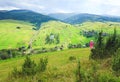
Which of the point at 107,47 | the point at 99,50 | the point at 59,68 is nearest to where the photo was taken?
the point at 59,68

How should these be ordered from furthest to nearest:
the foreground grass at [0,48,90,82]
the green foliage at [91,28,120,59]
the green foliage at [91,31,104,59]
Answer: the green foliage at [91,31,104,59] < the green foliage at [91,28,120,59] < the foreground grass at [0,48,90,82]

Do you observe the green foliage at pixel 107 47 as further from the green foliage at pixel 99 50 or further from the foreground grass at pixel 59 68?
the foreground grass at pixel 59 68

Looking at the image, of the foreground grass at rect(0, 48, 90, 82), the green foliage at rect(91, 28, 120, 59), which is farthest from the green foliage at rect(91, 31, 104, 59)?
the foreground grass at rect(0, 48, 90, 82)

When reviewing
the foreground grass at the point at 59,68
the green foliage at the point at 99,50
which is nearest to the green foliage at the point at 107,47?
the green foliage at the point at 99,50

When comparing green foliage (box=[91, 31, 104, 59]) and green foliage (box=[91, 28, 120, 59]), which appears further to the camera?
green foliage (box=[91, 31, 104, 59])

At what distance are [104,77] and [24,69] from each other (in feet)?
66.1

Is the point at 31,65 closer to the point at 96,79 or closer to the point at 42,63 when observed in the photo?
the point at 42,63

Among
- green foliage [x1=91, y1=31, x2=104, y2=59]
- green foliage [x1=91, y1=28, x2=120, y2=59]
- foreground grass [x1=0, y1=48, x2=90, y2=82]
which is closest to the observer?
foreground grass [x1=0, y1=48, x2=90, y2=82]

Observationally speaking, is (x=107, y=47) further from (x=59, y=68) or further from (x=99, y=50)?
(x=59, y=68)

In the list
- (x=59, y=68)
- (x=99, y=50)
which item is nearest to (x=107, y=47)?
(x=99, y=50)

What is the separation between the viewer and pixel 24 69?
127 ft

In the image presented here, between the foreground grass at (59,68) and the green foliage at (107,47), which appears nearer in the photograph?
the foreground grass at (59,68)

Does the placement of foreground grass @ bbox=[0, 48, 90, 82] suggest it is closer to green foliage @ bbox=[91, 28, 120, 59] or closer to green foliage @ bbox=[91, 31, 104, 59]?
green foliage @ bbox=[91, 31, 104, 59]

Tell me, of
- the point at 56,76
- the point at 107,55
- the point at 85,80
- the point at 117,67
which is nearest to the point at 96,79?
the point at 85,80
